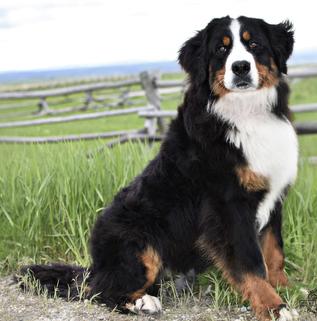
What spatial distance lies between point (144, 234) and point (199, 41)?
47.0 inches

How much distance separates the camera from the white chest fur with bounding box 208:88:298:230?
3.24 metres

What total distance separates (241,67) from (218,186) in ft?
2.18

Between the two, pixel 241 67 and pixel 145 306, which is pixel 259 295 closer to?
pixel 145 306

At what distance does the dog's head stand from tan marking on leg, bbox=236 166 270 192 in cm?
44

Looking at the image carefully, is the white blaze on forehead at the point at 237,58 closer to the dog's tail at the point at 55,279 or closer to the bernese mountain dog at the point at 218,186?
the bernese mountain dog at the point at 218,186

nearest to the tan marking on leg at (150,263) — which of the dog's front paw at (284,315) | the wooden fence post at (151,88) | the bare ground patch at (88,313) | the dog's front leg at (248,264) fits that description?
the bare ground patch at (88,313)

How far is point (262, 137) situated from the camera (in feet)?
10.7

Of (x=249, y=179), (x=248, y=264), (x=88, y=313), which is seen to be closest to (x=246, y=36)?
(x=249, y=179)

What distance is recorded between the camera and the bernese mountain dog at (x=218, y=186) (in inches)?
125

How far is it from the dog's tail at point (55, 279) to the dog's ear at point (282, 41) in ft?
5.73

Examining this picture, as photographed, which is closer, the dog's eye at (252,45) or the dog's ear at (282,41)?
the dog's eye at (252,45)

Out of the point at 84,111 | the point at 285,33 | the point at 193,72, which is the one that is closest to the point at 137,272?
the point at 193,72

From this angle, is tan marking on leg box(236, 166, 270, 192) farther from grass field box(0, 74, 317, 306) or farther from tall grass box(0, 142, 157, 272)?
tall grass box(0, 142, 157, 272)

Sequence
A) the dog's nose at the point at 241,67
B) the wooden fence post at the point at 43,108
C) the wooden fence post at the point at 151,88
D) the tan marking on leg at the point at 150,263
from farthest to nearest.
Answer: the wooden fence post at the point at 43,108, the wooden fence post at the point at 151,88, the tan marking on leg at the point at 150,263, the dog's nose at the point at 241,67
